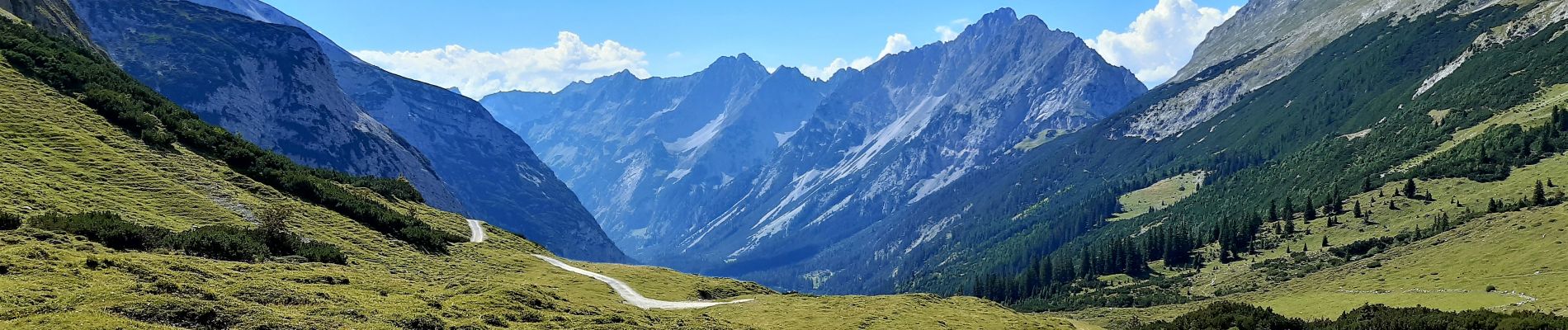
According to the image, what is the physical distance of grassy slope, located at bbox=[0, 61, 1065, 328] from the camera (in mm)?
32969

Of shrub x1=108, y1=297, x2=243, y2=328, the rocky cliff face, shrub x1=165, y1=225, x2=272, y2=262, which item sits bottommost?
shrub x1=108, y1=297, x2=243, y2=328

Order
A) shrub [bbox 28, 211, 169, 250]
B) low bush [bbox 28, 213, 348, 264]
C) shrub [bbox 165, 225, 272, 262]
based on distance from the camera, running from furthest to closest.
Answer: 1. shrub [bbox 165, 225, 272, 262]
2. low bush [bbox 28, 213, 348, 264]
3. shrub [bbox 28, 211, 169, 250]

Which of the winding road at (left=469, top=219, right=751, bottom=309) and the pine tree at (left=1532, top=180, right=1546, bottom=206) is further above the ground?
the pine tree at (left=1532, top=180, right=1546, bottom=206)

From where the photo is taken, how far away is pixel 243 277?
43.1 m

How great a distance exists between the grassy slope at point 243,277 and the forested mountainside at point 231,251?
17 centimetres

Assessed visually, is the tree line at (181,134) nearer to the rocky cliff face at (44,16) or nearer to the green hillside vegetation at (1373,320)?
the rocky cliff face at (44,16)

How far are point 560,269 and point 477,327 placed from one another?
40.0m

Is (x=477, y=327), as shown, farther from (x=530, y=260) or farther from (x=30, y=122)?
(x=30, y=122)

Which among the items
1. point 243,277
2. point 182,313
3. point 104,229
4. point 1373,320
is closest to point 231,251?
point 104,229

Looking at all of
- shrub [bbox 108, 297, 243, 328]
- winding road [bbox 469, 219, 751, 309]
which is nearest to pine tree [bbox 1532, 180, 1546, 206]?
winding road [bbox 469, 219, 751, 309]

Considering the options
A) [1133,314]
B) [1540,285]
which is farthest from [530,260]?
[1540,285]


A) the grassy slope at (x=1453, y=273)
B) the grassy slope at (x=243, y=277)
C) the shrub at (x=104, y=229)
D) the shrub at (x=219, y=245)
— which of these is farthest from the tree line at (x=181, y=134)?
the grassy slope at (x=1453, y=273)

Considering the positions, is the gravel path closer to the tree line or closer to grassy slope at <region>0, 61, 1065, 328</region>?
grassy slope at <region>0, 61, 1065, 328</region>

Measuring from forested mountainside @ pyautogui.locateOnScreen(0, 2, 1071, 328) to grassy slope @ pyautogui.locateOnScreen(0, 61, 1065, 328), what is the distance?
171 millimetres
